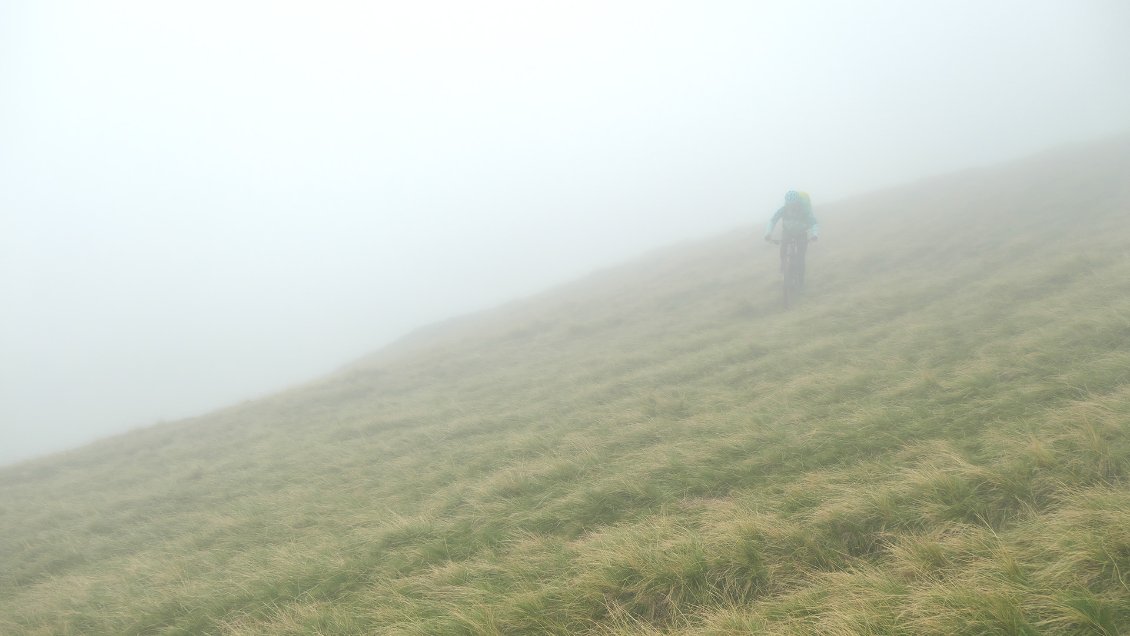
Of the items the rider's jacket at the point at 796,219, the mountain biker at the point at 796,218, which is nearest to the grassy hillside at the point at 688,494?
the mountain biker at the point at 796,218

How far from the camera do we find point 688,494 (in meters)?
6.30

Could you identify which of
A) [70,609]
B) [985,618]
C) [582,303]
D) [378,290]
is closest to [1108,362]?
[985,618]

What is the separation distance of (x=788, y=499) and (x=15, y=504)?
1755cm

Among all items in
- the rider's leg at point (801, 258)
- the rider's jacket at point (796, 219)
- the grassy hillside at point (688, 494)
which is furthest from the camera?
the rider's leg at point (801, 258)

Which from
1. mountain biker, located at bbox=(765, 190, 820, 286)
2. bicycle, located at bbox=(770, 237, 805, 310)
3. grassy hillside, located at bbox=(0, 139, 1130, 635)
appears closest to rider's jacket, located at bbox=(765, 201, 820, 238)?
mountain biker, located at bbox=(765, 190, 820, 286)

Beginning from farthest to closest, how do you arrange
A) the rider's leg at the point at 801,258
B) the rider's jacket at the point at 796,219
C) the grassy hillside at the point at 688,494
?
1. the rider's leg at the point at 801,258
2. the rider's jacket at the point at 796,219
3. the grassy hillside at the point at 688,494

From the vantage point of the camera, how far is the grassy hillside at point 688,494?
4125 mm

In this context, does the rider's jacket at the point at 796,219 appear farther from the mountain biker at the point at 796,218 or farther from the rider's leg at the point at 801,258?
the rider's leg at the point at 801,258

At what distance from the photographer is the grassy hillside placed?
13.5 feet

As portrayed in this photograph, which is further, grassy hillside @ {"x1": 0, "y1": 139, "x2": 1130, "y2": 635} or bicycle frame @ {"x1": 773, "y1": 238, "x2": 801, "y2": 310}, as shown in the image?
bicycle frame @ {"x1": 773, "y1": 238, "x2": 801, "y2": 310}

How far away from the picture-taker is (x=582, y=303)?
27.2 metres

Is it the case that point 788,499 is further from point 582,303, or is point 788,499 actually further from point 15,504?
point 582,303

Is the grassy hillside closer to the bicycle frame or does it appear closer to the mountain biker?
the bicycle frame

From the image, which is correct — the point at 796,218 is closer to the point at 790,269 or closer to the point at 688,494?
the point at 790,269
